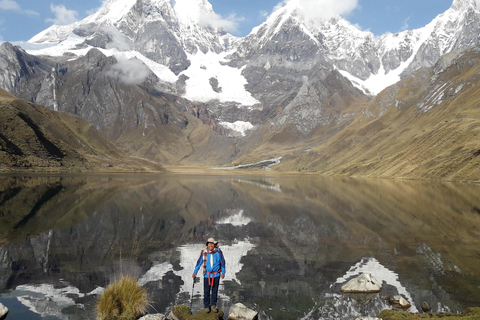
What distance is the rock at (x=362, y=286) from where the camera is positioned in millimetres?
19797

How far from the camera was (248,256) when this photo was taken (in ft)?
91.7

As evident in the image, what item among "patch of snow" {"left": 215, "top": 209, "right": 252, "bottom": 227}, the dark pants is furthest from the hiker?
"patch of snow" {"left": 215, "top": 209, "right": 252, "bottom": 227}

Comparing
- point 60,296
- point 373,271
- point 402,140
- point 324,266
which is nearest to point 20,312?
point 60,296

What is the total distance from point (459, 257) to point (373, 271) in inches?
310

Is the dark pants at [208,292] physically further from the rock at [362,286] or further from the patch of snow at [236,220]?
the patch of snow at [236,220]

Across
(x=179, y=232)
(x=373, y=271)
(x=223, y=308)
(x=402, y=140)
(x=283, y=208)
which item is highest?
(x=402, y=140)

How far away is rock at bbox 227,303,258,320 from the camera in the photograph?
15.5 metres

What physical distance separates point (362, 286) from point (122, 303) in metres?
12.8

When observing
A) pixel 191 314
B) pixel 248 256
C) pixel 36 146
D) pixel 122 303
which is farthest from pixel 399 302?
pixel 36 146

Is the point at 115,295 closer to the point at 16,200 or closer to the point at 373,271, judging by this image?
the point at 373,271

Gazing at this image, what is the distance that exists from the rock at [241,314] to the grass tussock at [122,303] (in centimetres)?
373

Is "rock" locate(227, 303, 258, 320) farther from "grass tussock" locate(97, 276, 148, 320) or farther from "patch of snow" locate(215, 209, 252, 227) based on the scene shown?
"patch of snow" locate(215, 209, 252, 227)

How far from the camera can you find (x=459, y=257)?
2638cm

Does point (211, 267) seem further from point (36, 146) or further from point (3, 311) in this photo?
point (36, 146)
